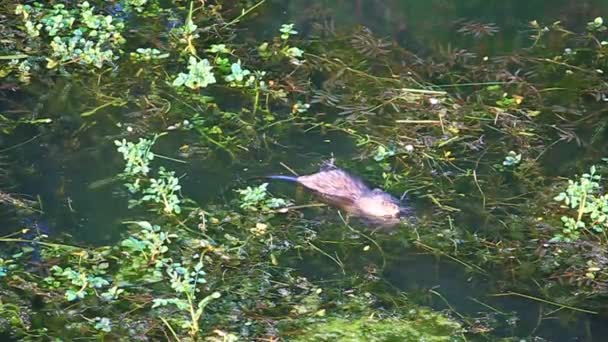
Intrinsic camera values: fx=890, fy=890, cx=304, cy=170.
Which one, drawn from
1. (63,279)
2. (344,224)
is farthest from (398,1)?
(63,279)

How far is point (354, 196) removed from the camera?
293 cm

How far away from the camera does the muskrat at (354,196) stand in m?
2.90

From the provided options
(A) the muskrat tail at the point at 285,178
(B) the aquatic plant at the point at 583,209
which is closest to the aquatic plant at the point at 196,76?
(A) the muskrat tail at the point at 285,178

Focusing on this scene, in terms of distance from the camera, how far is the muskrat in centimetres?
290

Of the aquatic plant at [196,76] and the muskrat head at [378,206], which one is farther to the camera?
the aquatic plant at [196,76]

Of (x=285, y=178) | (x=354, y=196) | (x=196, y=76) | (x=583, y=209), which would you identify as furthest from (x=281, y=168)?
(x=583, y=209)

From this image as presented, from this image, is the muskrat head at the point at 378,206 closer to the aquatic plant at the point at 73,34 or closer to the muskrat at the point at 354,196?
the muskrat at the point at 354,196

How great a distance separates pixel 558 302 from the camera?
8.58ft

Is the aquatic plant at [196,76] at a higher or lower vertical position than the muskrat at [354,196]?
higher

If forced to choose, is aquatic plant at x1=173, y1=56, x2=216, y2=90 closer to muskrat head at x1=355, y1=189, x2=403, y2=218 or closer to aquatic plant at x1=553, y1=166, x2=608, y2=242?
muskrat head at x1=355, y1=189, x2=403, y2=218

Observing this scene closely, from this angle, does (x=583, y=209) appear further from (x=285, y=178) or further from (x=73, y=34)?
(x=73, y=34)

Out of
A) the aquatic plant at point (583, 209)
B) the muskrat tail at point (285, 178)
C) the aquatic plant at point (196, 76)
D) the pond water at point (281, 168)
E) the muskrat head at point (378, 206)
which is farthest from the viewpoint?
the aquatic plant at point (196, 76)

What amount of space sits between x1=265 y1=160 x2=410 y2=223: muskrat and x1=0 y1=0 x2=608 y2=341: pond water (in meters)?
0.06

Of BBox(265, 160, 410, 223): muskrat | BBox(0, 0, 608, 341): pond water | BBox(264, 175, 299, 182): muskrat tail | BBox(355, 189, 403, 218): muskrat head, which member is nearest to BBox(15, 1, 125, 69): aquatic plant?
BBox(0, 0, 608, 341): pond water
